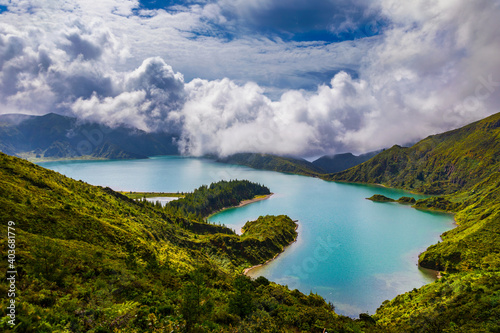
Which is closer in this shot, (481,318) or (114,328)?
(114,328)

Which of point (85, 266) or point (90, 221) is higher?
point (90, 221)

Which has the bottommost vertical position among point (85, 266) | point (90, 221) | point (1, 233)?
point (85, 266)

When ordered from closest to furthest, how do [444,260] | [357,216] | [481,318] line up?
1. [481,318]
2. [444,260]
3. [357,216]

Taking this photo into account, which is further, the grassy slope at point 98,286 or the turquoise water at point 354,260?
the turquoise water at point 354,260

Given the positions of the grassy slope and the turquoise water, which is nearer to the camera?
the grassy slope

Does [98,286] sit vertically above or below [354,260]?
below

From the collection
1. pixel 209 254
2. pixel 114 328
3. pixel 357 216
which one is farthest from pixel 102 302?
pixel 357 216

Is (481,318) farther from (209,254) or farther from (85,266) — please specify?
(209,254)

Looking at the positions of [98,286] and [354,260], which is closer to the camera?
[98,286]
